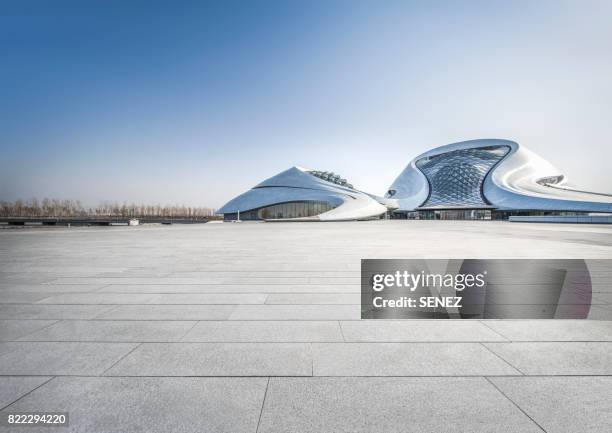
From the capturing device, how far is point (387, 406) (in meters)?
2.37

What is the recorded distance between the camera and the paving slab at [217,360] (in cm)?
290

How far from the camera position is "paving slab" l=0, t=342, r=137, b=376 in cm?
294

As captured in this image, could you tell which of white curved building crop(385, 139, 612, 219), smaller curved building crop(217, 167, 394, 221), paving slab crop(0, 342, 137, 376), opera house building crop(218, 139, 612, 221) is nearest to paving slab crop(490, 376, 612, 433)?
paving slab crop(0, 342, 137, 376)

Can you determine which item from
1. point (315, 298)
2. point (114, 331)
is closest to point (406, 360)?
point (315, 298)

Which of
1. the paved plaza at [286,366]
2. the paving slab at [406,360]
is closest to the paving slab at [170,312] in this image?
the paved plaza at [286,366]

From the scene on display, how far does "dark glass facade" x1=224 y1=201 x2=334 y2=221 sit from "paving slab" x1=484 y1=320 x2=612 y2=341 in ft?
200

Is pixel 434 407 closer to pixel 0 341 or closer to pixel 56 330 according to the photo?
pixel 56 330

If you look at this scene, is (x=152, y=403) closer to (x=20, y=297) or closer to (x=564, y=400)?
(x=564, y=400)

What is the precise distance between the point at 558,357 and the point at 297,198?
215 feet

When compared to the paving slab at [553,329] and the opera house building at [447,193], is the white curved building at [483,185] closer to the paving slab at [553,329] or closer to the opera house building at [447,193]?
the opera house building at [447,193]

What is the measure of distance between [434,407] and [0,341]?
15.8 ft

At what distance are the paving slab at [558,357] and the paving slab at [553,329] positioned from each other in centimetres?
17

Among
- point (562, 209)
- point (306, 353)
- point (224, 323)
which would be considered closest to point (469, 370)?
point (306, 353)

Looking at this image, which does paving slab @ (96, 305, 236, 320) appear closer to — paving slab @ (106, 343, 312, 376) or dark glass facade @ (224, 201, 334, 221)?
paving slab @ (106, 343, 312, 376)
